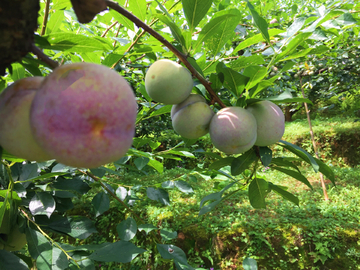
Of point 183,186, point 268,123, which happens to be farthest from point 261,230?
point 268,123

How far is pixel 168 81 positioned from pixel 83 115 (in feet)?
1.15

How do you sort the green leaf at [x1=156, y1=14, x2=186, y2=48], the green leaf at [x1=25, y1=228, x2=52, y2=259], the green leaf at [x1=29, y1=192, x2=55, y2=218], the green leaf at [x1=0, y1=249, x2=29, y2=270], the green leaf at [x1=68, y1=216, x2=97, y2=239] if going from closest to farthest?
the green leaf at [x1=156, y1=14, x2=186, y2=48], the green leaf at [x1=0, y1=249, x2=29, y2=270], the green leaf at [x1=25, y1=228, x2=52, y2=259], the green leaf at [x1=29, y1=192, x2=55, y2=218], the green leaf at [x1=68, y1=216, x2=97, y2=239]

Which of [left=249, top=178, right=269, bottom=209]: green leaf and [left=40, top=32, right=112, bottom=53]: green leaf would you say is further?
[left=249, top=178, right=269, bottom=209]: green leaf

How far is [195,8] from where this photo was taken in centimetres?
61

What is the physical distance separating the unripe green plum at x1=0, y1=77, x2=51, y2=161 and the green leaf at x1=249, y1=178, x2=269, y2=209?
2.38ft

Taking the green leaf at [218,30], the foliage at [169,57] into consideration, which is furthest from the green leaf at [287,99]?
the green leaf at [218,30]

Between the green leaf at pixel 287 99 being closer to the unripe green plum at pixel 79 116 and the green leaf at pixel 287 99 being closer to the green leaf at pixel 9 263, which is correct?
the unripe green plum at pixel 79 116

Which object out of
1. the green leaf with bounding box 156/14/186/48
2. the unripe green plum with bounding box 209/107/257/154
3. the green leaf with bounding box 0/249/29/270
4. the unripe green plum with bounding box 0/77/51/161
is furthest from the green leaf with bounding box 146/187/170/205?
the unripe green plum with bounding box 0/77/51/161

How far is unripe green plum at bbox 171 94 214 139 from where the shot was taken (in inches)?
25.5

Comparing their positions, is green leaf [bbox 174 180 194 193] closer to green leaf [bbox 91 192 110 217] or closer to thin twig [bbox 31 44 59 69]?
green leaf [bbox 91 192 110 217]

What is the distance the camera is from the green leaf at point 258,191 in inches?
33.6

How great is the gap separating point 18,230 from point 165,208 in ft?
8.05

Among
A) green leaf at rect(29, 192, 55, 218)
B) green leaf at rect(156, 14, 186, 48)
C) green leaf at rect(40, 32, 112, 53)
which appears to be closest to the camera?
green leaf at rect(40, 32, 112, 53)

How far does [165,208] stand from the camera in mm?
3242
